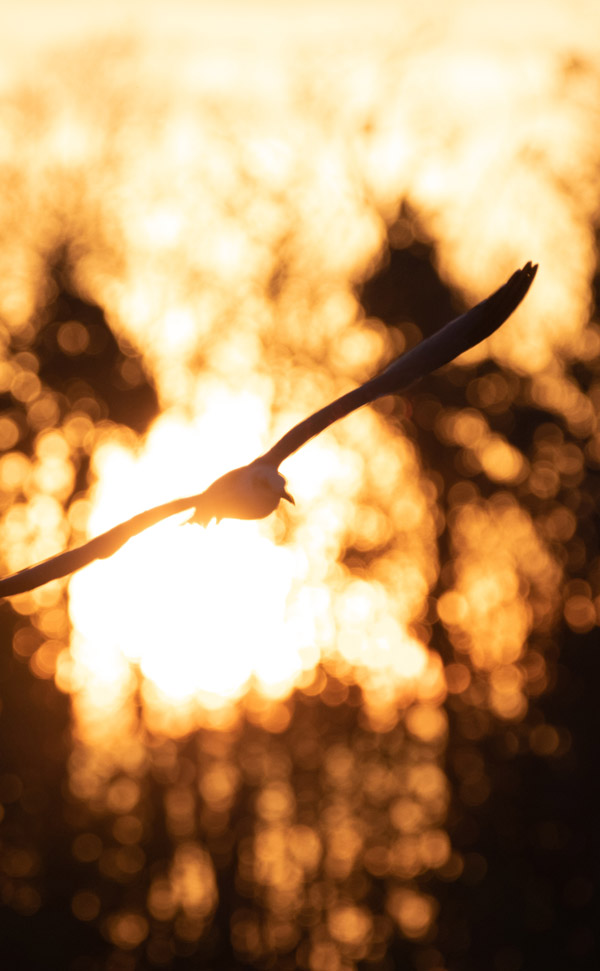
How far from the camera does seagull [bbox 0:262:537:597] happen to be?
190 centimetres

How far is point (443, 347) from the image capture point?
2121mm

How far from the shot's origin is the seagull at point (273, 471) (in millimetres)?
1904

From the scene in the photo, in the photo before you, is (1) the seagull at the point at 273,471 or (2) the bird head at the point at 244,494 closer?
(1) the seagull at the point at 273,471

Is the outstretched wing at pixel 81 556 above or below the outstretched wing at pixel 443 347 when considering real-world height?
below

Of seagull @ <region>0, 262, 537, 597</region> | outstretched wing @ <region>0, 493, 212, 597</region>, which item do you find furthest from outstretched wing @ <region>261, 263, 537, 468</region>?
outstretched wing @ <region>0, 493, 212, 597</region>

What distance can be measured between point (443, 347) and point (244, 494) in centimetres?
45

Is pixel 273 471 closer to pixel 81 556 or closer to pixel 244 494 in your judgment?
pixel 244 494

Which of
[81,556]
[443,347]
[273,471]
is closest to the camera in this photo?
[81,556]

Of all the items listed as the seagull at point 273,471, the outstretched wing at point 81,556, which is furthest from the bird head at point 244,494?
the outstretched wing at point 81,556

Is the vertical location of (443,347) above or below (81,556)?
above

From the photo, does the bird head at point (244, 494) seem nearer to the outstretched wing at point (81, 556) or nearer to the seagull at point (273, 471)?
the seagull at point (273, 471)

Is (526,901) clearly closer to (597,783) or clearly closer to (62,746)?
(597,783)

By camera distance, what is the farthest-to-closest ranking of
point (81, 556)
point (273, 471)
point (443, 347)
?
point (443, 347)
point (273, 471)
point (81, 556)

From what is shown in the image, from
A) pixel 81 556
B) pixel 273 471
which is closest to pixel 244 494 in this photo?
pixel 273 471
